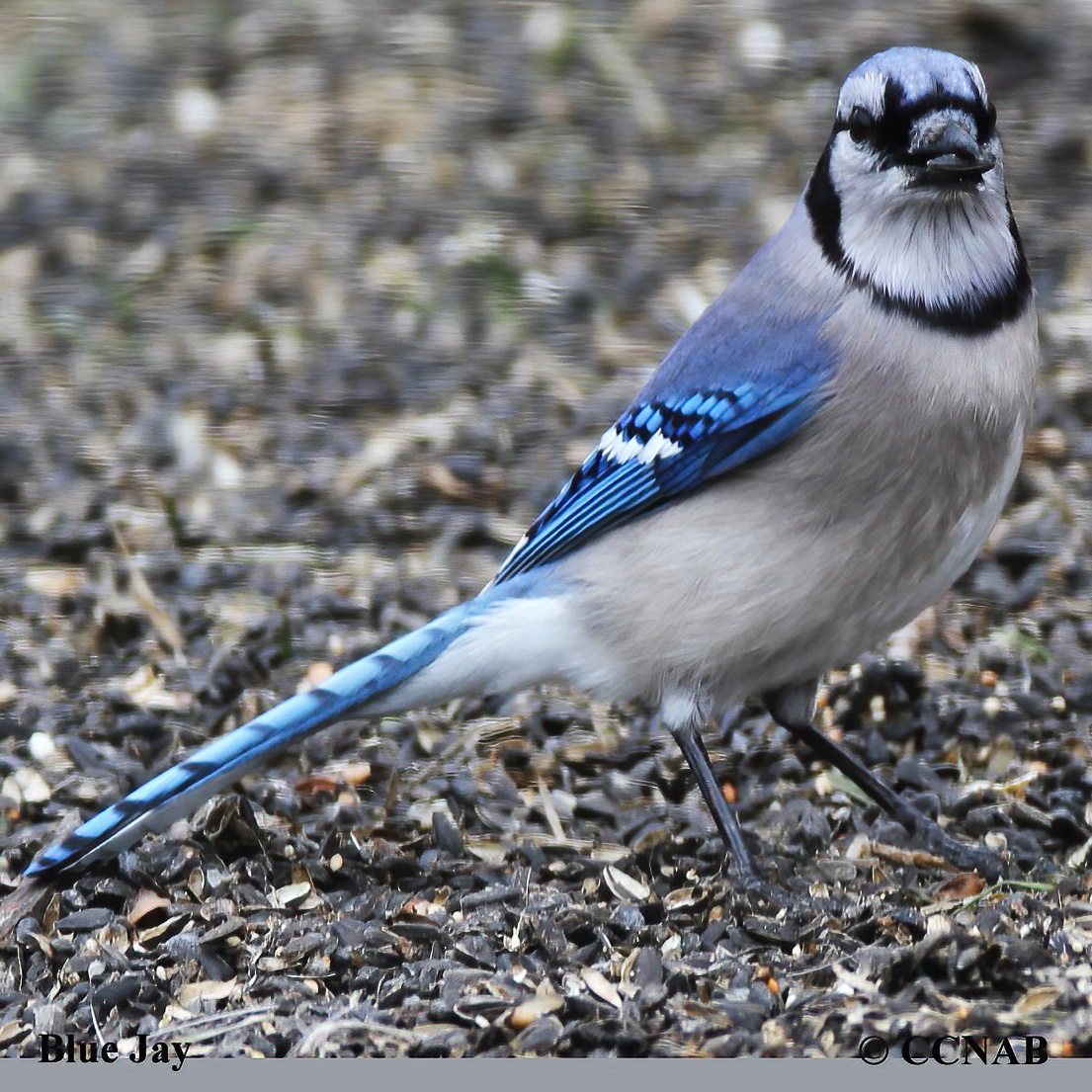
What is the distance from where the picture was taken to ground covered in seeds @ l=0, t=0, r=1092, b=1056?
11.5 ft

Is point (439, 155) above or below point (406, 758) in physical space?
above

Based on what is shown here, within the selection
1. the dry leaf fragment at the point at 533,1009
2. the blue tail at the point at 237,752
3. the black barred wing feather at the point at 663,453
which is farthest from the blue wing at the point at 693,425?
the dry leaf fragment at the point at 533,1009

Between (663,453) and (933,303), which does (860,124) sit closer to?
(933,303)

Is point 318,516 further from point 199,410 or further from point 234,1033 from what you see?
point 234,1033

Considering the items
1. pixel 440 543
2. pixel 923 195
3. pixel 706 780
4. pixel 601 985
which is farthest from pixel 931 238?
pixel 440 543

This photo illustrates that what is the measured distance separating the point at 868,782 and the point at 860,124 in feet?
5.10

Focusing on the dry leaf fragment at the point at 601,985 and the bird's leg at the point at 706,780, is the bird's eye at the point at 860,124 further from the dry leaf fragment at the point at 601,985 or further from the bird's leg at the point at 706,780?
the dry leaf fragment at the point at 601,985

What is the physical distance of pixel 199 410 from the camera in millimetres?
6105

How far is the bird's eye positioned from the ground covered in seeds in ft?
5.19

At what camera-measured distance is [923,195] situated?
11.6 feet

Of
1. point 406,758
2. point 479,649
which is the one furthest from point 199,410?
point 479,649

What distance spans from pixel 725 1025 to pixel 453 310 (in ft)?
12.2

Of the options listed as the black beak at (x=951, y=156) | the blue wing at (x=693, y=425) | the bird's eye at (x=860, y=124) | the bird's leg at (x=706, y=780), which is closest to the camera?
the black beak at (x=951, y=156)

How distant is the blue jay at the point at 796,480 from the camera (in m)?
3.61
